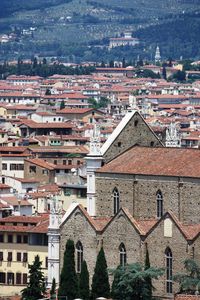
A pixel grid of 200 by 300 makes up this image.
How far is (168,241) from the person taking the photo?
59656 mm

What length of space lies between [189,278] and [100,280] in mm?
3018

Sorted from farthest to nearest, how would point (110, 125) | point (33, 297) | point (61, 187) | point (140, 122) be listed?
1. point (110, 125)
2. point (61, 187)
3. point (140, 122)
4. point (33, 297)

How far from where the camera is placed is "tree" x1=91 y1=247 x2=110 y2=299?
195 feet

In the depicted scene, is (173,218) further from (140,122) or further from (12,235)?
(12,235)

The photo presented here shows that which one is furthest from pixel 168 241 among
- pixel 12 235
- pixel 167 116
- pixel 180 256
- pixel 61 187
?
pixel 167 116

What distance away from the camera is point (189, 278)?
2290 inches

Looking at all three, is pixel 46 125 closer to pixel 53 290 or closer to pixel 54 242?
pixel 54 242

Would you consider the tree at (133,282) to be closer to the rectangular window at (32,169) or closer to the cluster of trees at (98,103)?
the rectangular window at (32,169)

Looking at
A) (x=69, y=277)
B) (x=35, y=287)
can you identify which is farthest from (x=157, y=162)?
(x=35, y=287)

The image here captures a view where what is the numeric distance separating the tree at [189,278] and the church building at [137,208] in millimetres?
374

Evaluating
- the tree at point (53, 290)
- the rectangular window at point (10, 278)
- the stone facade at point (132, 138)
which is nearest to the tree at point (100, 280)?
the tree at point (53, 290)

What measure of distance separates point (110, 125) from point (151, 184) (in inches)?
2793

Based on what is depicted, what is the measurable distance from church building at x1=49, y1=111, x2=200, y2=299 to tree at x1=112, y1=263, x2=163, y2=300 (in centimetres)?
107

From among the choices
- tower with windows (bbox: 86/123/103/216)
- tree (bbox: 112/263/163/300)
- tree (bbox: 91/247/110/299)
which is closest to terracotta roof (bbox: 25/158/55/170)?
tower with windows (bbox: 86/123/103/216)
